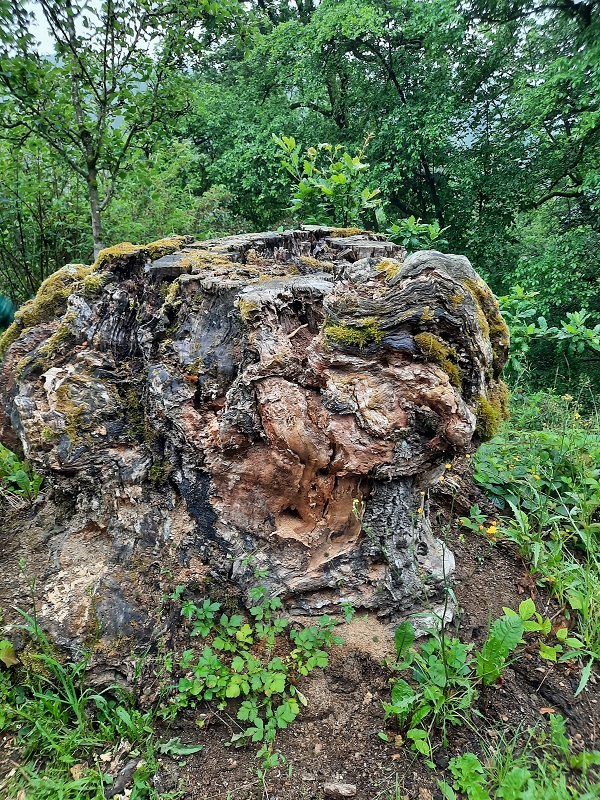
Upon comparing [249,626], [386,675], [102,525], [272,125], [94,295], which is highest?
[272,125]

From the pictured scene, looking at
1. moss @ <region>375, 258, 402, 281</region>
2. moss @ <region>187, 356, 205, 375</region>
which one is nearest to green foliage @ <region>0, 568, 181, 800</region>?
moss @ <region>187, 356, 205, 375</region>

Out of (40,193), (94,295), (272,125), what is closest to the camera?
(94,295)

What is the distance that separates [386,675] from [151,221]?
6.32 meters

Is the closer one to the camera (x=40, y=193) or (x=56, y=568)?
(x=56, y=568)

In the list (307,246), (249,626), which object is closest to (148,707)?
(249,626)

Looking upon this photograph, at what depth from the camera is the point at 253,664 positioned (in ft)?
6.75

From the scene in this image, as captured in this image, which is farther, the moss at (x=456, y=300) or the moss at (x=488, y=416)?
the moss at (x=488, y=416)

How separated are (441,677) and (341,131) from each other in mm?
12824

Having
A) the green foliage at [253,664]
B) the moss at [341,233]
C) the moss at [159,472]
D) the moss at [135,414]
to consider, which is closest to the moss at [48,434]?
the moss at [135,414]

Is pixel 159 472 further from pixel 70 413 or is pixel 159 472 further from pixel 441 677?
pixel 441 677

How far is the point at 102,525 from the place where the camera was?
2.38m

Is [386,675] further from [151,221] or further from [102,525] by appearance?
[151,221]

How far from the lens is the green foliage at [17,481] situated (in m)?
3.18

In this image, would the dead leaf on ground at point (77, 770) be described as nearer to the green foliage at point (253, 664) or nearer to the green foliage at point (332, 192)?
the green foliage at point (253, 664)
